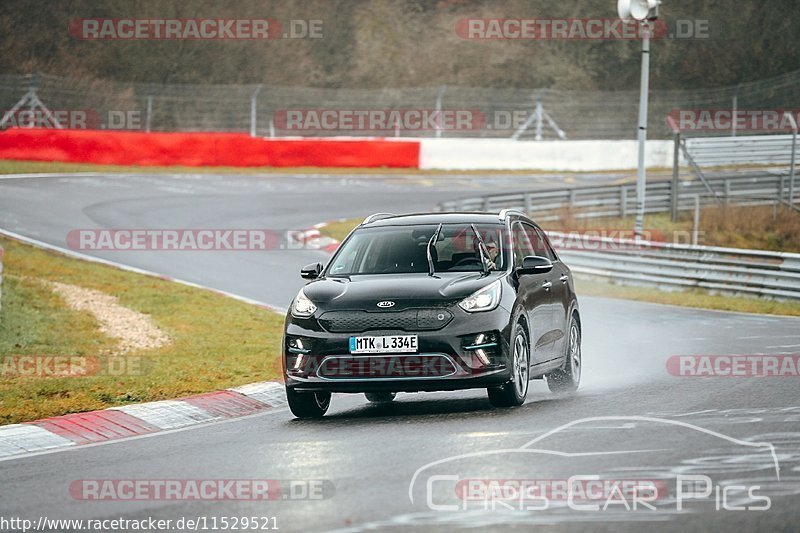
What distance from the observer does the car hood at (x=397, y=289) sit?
10.4m

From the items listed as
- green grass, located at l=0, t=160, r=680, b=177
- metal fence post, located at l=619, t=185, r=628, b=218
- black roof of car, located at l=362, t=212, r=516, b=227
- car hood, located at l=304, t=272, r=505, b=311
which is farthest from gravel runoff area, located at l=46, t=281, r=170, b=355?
green grass, located at l=0, t=160, r=680, b=177

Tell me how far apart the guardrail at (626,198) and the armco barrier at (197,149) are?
922cm

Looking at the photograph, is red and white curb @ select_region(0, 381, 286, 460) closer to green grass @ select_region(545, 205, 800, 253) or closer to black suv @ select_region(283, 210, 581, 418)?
black suv @ select_region(283, 210, 581, 418)

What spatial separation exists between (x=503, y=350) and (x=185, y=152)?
33248mm

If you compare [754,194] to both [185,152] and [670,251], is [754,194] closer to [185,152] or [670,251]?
[670,251]

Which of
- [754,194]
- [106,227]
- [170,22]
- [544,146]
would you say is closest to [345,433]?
[106,227]

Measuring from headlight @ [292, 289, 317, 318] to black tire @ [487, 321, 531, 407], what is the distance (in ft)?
4.99

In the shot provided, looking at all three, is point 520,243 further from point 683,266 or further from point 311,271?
point 683,266

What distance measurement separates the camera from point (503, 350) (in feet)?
33.8

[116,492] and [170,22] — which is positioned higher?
[170,22]

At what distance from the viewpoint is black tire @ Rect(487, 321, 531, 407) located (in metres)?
10.5

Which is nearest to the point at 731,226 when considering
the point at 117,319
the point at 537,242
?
the point at 117,319

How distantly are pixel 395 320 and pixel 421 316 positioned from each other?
7.9 inches

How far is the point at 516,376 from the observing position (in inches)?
417
